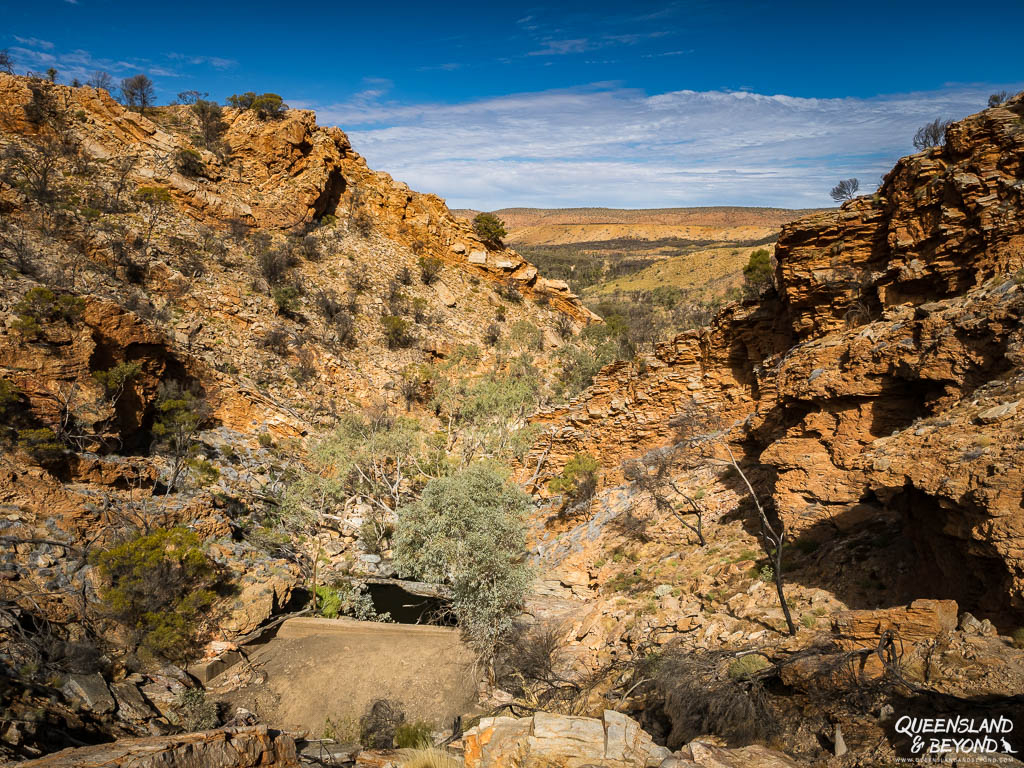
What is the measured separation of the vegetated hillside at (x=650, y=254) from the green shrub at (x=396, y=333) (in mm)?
16772

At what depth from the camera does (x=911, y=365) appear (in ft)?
27.9

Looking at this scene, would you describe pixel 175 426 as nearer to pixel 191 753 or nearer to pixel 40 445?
pixel 40 445

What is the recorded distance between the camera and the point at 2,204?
22.7 m

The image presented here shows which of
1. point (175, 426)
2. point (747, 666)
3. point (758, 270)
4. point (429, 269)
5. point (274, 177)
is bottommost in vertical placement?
point (747, 666)

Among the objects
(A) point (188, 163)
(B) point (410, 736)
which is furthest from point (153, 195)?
(B) point (410, 736)

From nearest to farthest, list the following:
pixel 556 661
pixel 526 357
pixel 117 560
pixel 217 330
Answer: pixel 556 661
pixel 117 560
pixel 217 330
pixel 526 357

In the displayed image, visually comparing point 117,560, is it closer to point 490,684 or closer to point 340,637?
point 340,637

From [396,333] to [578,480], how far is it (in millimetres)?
16246

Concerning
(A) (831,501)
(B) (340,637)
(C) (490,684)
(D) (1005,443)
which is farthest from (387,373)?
(D) (1005,443)

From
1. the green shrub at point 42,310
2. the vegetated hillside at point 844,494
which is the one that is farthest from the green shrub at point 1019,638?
the green shrub at point 42,310

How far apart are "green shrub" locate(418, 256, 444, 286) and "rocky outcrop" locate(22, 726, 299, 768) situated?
3127 centimetres

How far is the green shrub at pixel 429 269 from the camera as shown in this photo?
3528cm

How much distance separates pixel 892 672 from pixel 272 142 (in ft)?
127

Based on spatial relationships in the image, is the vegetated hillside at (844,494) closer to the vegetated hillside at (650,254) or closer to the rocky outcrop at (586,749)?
the rocky outcrop at (586,749)
